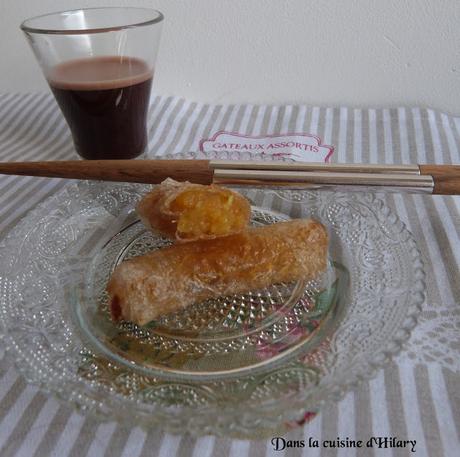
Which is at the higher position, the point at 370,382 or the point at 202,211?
the point at 202,211

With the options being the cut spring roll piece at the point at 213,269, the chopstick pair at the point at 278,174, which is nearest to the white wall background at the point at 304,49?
the chopstick pair at the point at 278,174

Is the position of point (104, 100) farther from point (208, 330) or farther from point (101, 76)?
point (208, 330)

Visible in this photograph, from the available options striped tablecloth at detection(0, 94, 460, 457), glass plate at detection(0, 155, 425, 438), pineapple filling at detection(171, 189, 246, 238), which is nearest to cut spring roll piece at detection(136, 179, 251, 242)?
pineapple filling at detection(171, 189, 246, 238)

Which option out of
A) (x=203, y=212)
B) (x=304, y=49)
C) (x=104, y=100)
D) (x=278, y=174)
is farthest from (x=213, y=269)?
(x=304, y=49)

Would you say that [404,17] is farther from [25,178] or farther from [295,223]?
[25,178]

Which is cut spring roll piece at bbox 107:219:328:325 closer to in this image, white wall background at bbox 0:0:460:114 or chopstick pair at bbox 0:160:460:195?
chopstick pair at bbox 0:160:460:195

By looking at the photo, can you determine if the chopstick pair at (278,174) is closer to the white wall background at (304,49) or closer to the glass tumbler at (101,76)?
the glass tumbler at (101,76)

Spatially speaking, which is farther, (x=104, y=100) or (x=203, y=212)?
(x=104, y=100)

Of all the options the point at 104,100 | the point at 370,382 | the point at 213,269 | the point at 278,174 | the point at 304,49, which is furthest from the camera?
the point at 304,49
